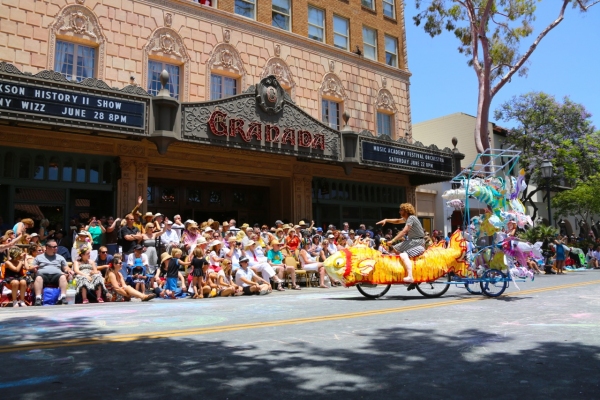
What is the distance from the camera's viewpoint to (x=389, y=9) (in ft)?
99.0

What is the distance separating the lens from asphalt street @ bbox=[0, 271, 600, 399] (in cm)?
449

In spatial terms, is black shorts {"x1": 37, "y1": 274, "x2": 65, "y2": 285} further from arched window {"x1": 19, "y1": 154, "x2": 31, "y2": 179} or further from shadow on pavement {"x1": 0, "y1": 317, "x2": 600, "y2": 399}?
arched window {"x1": 19, "y1": 154, "x2": 31, "y2": 179}

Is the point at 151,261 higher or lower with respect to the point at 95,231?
lower

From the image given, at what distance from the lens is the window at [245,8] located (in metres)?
23.0

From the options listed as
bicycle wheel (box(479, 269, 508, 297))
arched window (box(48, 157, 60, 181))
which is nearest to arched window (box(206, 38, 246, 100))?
arched window (box(48, 157, 60, 181))

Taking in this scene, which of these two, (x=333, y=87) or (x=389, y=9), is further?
(x=389, y=9)

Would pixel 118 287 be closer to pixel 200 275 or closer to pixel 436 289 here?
pixel 200 275

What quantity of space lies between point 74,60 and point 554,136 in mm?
31255

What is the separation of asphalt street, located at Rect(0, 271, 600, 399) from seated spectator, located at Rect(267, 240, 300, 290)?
5782 mm

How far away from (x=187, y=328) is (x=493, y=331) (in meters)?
4.38

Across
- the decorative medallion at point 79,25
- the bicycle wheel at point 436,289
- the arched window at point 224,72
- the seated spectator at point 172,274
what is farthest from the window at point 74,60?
the bicycle wheel at point 436,289

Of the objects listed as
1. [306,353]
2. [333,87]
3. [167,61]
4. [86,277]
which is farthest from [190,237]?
[333,87]

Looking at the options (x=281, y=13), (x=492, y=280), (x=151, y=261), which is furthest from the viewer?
(x=281, y=13)

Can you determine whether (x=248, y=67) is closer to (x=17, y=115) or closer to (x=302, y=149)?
(x=302, y=149)
